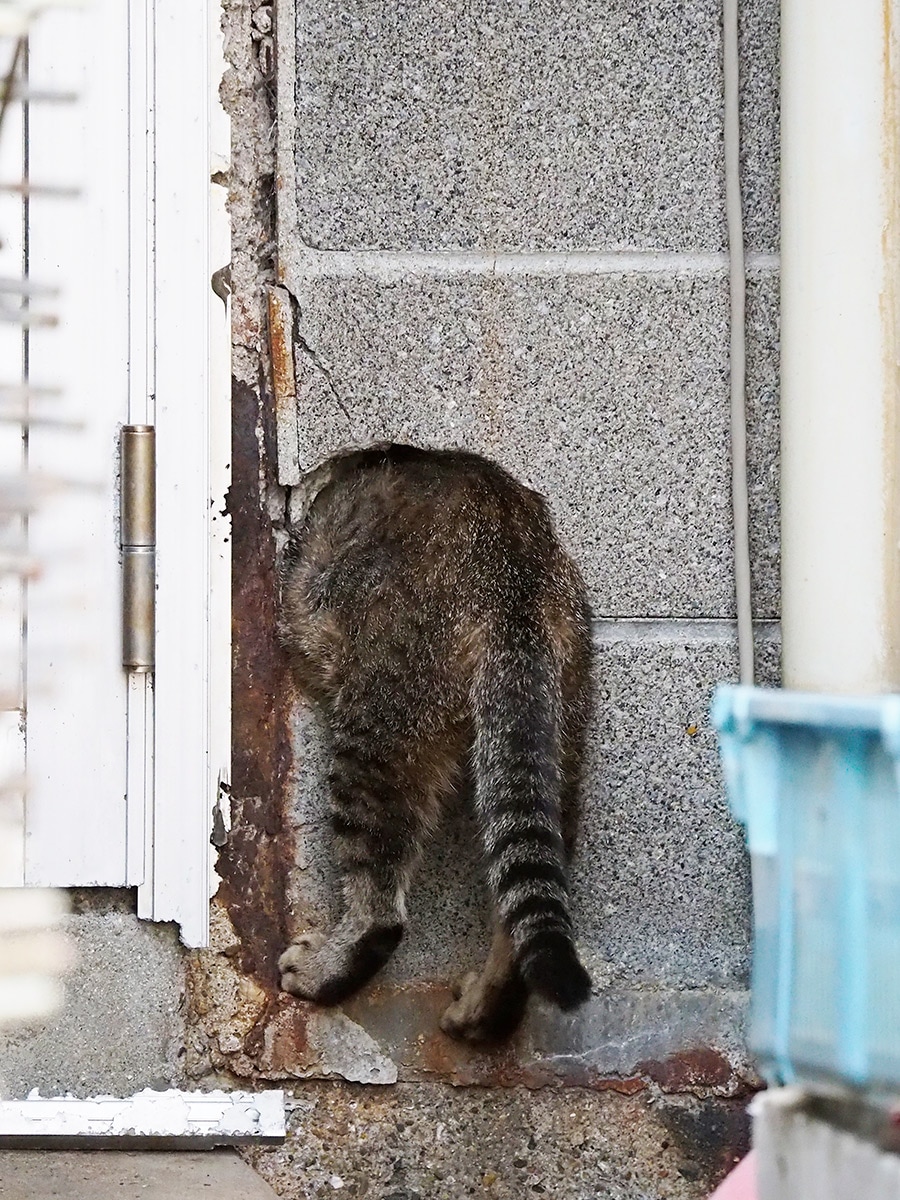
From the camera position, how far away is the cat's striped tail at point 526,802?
1870 mm

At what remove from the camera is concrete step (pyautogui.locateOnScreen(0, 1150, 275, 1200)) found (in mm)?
2020

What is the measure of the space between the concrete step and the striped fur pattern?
32 cm

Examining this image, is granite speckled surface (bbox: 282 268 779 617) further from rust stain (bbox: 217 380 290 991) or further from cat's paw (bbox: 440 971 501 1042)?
cat's paw (bbox: 440 971 501 1042)

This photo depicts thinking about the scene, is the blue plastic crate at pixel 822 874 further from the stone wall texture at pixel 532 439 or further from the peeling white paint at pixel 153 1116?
the peeling white paint at pixel 153 1116

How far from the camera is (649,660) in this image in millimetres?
2223

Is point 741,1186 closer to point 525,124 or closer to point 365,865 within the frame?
point 365,865

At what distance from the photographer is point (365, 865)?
7.12 feet

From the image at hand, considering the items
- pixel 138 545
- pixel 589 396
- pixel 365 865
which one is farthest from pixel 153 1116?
pixel 589 396

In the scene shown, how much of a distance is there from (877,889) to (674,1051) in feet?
3.28

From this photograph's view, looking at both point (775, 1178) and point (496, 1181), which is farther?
point (496, 1181)

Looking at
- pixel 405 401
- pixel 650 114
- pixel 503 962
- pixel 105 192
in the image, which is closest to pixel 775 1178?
pixel 503 962

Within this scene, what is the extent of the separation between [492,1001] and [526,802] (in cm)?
38

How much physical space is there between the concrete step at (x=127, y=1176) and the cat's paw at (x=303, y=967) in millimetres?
313

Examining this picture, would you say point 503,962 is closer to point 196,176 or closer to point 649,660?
point 649,660
